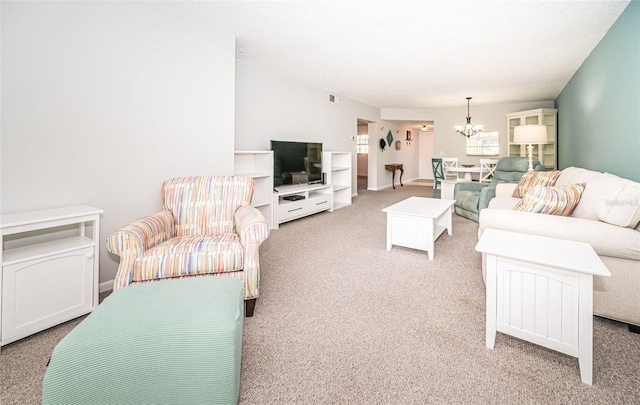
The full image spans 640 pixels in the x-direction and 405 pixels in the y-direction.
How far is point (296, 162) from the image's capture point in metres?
4.93

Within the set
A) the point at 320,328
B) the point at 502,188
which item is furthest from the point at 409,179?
the point at 320,328

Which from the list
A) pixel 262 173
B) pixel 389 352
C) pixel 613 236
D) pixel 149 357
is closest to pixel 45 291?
pixel 149 357

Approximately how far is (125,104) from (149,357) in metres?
2.18

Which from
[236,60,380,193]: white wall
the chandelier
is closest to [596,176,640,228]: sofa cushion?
[236,60,380,193]: white wall

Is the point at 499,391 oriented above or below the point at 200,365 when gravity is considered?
below

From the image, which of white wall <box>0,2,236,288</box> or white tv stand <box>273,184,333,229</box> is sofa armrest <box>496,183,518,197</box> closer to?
white tv stand <box>273,184,333,229</box>

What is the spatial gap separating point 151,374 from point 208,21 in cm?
311

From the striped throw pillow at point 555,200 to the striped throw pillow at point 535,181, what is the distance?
4.05 ft

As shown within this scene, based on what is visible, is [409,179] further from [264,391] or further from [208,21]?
[264,391]

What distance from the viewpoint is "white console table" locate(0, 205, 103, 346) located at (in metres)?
1.60

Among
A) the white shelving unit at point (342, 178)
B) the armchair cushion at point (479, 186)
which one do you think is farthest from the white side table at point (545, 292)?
the white shelving unit at point (342, 178)

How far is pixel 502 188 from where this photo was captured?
13.3ft

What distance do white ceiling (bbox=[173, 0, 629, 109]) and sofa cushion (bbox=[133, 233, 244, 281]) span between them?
84.9 inches

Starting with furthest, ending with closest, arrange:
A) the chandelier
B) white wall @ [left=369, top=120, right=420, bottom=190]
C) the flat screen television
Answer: white wall @ [left=369, top=120, right=420, bottom=190]
the chandelier
the flat screen television
